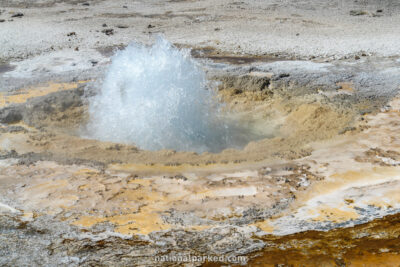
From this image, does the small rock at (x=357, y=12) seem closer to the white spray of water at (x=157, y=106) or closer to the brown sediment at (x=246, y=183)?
the brown sediment at (x=246, y=183)

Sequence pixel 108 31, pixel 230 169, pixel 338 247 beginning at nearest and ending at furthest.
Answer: pixel 338 247
pixel 230 169
pixel 108 31

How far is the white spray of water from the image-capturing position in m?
5.22

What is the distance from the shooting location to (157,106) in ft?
18.5

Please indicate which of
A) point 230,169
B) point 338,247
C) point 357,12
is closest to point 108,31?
point 357,12

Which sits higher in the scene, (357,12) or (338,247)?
(357,12)

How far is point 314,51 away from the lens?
26.0 feet

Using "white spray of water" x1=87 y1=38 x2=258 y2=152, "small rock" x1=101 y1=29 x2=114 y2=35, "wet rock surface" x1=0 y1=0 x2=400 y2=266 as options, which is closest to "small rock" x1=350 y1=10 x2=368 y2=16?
"wet rock surface" x1=0 y1=0 x2=400 y2=266

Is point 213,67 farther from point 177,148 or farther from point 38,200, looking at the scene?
point 38,200

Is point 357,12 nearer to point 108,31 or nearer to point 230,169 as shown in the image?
point 108,31

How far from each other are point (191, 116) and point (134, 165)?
1.56m

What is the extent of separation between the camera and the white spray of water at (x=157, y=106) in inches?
206

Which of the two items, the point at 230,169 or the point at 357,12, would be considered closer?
the point at 230,169

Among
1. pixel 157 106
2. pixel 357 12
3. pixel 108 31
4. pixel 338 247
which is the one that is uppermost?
pixel 357 12

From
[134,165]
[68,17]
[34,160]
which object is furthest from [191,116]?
[68,17]
